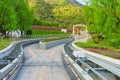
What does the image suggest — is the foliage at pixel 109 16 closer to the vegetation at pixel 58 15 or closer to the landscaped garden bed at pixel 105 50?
the landscaped garden bed at pixel 105 50

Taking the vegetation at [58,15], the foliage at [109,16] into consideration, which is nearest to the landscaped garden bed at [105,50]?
the foliage at [109,16]

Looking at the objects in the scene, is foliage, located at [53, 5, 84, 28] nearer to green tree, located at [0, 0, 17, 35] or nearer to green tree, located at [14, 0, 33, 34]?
green tree, located at [14, 0, 33, 34]

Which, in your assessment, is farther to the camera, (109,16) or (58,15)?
(58,15)

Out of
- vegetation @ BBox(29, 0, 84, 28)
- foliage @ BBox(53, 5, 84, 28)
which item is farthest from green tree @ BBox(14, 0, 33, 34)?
foliage @ BBox(53, 5, 84, 28)

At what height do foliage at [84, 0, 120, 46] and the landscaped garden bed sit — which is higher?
foliage at [84, 0, 120, 46]

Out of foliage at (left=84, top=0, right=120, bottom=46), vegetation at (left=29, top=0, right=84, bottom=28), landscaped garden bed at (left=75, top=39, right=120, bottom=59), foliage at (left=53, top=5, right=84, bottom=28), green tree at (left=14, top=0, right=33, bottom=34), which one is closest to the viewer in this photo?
landscaped garden bed at (left=75, top=39, right=120, bottom=59)

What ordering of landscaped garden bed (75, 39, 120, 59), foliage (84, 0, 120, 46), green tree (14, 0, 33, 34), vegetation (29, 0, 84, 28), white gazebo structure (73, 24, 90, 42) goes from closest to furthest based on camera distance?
1. landscaped garden bed (75, 39, 120, 59)
2. foliage (84, 0, 120, 46)
3. green tree (14, 0, 33, 34)
4. white gazebo structure (73, 24, 90, 42)
5. vegetation (29, 0, 84, 28)

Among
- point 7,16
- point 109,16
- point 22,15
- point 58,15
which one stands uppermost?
point 58,15

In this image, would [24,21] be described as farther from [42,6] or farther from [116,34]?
[42,6]

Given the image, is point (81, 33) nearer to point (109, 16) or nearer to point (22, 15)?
point (22, 15)

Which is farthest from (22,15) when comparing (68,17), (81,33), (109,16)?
(68,17)

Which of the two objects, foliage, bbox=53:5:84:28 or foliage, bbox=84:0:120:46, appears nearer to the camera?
foliage, bbox=84:0:120:46

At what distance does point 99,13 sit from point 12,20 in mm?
31758

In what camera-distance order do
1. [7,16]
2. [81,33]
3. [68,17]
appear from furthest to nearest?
1. [68,17]
2. [81,33]
3. [7,16]
